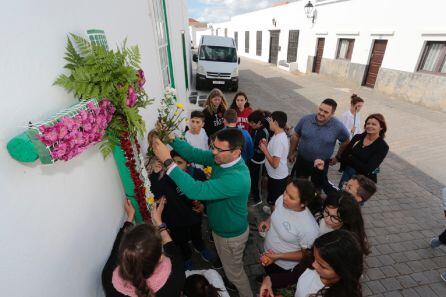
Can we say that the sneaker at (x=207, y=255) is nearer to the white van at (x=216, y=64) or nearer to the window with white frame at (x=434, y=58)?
the white van at (x=216, y=64)

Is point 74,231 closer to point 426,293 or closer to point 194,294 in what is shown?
point 194,294

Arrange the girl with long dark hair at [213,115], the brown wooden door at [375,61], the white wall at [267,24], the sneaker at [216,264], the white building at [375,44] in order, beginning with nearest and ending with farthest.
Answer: the sneaker at [216,264], the girl with long dark hair at [213,115], the white building at [375,44], the brown wooden door at [375,61], the white wall at [267,24]

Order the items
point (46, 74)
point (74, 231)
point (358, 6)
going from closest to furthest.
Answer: point (46, 74), point (74, 231), point (358, 6)

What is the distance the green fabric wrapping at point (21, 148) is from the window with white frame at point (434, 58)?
13355 mm

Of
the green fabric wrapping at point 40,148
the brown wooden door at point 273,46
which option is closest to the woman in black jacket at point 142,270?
the green fabric wrapping at point 40,148

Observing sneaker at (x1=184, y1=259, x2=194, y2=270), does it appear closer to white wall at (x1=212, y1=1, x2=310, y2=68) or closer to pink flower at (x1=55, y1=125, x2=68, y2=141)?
pink flower at (x1=55, y1=125, x2=68, y2=141)

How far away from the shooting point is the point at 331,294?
152 centimetres

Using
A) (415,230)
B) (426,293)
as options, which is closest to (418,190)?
(415,230)

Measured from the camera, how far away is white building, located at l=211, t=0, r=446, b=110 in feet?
31.5

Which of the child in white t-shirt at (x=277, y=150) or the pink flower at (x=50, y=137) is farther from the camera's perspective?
the child in white t-shirt at (x=277, y=150)

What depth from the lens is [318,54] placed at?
17.3 m

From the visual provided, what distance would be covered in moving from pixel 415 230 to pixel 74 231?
4.93 metres

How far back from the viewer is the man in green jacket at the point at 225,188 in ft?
6.48

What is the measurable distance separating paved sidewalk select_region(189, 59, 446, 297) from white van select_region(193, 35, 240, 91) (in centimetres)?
309
